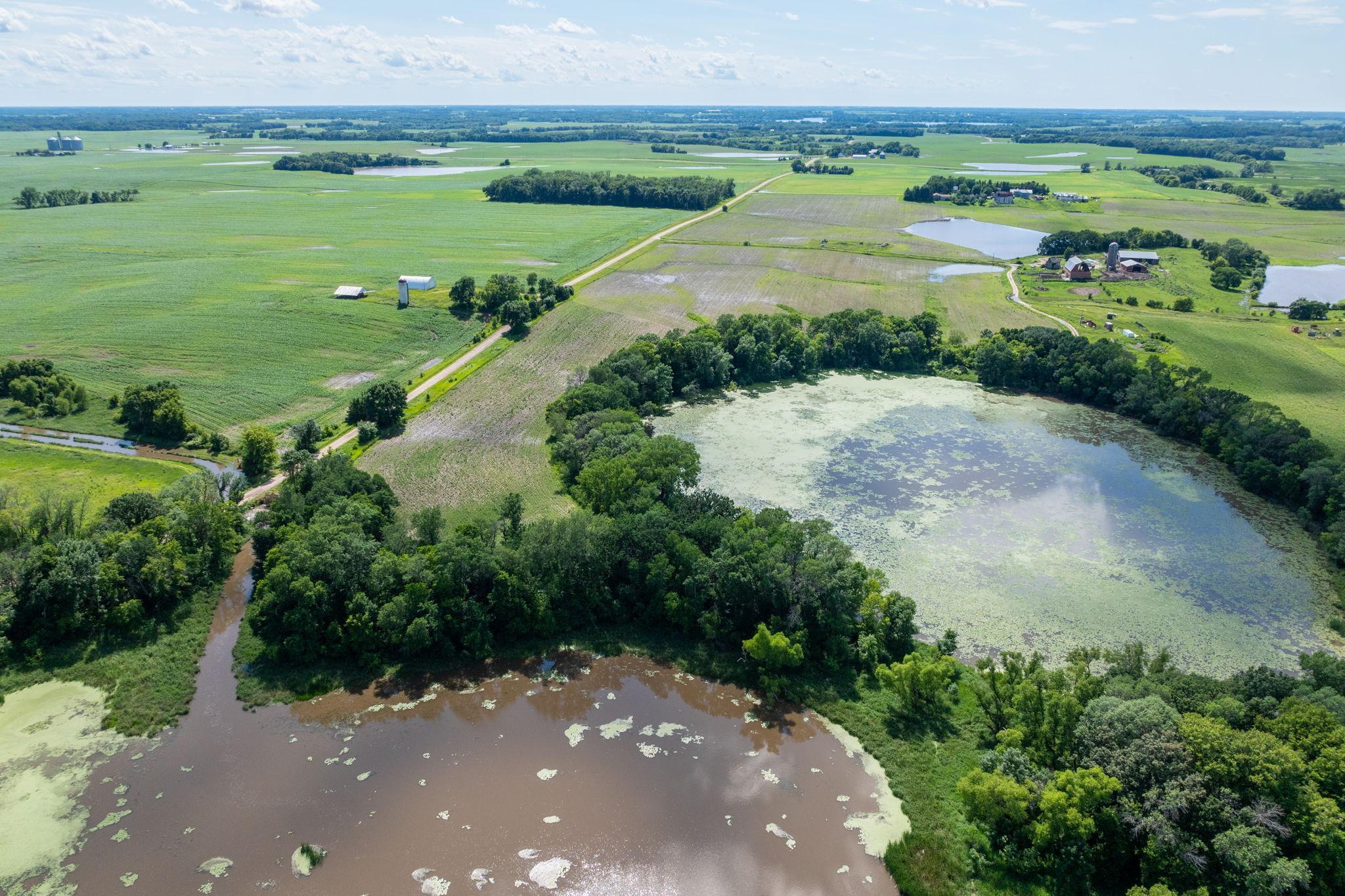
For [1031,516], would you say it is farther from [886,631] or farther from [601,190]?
[601,190]

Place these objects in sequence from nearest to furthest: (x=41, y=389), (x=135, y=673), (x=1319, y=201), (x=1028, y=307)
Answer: (x=135, y=673) → (x=41, y=389) → (x=1028, y=307) → (x=1319, y=201)

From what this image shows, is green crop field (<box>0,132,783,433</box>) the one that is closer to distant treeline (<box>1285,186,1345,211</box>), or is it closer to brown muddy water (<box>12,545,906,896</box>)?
brown muddy water (<box>12,545,906,896</box>)

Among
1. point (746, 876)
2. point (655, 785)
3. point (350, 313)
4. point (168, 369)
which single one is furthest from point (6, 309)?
point (746, 876)

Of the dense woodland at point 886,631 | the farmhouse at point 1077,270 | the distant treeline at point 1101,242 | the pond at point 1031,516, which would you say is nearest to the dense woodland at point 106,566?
the dense woodland at point 886,631

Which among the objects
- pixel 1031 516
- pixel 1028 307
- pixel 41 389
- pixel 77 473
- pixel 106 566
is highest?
pixel 1028 307

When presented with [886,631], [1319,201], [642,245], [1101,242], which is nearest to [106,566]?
[886,631]

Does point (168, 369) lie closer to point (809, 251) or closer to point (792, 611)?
point (792, 611)

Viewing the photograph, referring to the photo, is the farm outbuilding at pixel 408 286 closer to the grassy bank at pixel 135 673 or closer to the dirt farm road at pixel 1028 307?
the grassy bank at pixel 135 673
